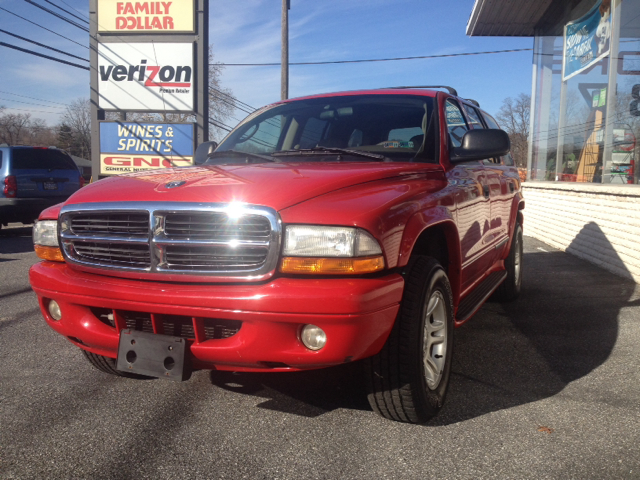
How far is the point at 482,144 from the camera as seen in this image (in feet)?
10.8

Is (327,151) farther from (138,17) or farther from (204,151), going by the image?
(138,17)

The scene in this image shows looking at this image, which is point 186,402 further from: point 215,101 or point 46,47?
point 215,101

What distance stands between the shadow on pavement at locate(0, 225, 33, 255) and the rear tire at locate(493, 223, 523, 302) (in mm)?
7679

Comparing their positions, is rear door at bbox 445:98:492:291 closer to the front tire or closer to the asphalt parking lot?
the asphalt parking lot

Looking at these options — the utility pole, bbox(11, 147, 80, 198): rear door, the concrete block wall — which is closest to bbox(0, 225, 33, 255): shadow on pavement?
bbox(11, 147, 80, 198): rear door

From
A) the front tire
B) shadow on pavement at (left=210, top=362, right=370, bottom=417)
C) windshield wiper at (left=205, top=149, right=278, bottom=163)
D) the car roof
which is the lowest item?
shadow on pavement at (left=210, top=362, right=370, bottom=417)

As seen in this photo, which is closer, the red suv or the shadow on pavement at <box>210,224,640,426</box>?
the red suv

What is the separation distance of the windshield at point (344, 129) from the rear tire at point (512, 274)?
7.25 feet

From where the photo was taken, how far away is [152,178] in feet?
9.57

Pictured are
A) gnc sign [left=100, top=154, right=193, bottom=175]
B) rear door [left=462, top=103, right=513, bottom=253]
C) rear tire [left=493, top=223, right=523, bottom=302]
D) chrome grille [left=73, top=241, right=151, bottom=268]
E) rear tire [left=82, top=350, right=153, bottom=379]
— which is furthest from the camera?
gnc sign [left=100, top=154, right=193, bottom=175]

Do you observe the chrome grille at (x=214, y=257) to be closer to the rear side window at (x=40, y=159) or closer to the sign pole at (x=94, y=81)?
the rear side window at (x=40, y=159)

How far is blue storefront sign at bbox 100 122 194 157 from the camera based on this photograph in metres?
15.4

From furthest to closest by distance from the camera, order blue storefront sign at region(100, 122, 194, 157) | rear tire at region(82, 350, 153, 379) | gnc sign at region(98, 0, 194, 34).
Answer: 1. blue storefront sign at region(100, 122, 194, 157)
2. gnc sign at region(98, 0, 194, 34)
3. rear tire at region(82, 350, 153, 379)

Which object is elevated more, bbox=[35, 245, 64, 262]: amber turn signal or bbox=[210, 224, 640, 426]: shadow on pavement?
bbox=[35, 245, 64, 262]: amber turn signal
